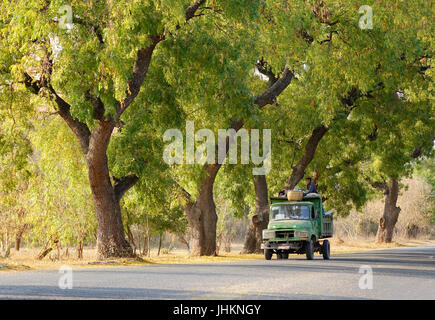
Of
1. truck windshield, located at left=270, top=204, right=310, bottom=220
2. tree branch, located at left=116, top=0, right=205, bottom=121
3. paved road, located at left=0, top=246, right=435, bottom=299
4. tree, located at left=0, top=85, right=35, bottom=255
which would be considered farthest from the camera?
truck windshield, located at left=270, top=204, right=310, bottom=220

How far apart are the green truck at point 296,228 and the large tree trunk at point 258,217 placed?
9153 mm

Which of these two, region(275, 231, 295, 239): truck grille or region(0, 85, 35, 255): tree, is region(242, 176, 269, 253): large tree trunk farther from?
region(0, 85, 35, 255): tree

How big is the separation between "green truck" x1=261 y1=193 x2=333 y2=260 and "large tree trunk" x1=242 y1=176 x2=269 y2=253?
9.15 metres

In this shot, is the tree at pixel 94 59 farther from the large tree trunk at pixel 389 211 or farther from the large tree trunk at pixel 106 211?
the large tree trunk at pixel 389 211

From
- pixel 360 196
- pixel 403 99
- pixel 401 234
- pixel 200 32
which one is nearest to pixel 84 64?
pixel 200 32

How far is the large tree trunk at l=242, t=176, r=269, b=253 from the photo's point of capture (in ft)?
130

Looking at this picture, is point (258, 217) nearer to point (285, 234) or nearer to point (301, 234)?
point (285, 234)

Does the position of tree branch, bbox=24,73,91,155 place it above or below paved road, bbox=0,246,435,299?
above

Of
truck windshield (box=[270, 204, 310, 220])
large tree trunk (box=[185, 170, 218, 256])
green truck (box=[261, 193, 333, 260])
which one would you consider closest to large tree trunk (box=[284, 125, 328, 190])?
large tree trunk (box=[185, 170, 218, 256])

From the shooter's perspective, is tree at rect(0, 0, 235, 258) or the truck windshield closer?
tree at rect(0, 0, 235, 258)

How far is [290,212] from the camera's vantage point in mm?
29000

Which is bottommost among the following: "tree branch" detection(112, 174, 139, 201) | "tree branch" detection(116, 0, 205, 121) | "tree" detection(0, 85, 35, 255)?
"tree branch" detection(112, 174, 139, 201)

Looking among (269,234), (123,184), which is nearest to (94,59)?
(123,184)

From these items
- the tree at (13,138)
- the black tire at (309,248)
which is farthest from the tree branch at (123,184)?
the black tire at (309,248)
